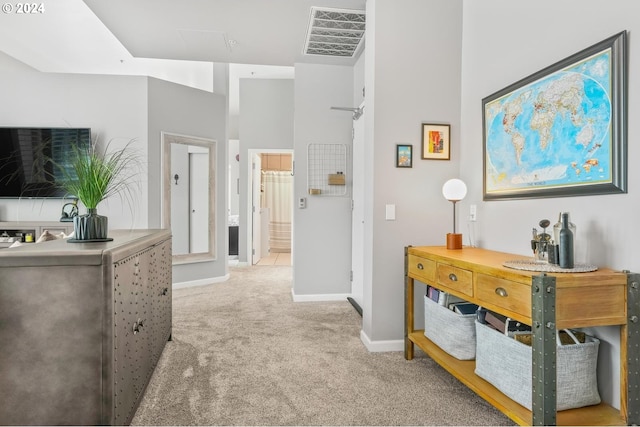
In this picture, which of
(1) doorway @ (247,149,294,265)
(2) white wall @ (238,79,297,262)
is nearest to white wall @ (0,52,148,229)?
(2) white wall @ (238,79,297,262)

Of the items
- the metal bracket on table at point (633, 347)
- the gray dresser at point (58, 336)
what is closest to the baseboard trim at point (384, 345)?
the metal bracket on table at point (633, 347)

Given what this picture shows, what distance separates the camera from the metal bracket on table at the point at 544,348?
1.34 m

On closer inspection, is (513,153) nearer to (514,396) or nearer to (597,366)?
(597,366)

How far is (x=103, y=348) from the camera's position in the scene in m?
1.39

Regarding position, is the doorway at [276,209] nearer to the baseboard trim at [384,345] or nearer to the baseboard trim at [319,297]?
the baseboard trim at [319,297]

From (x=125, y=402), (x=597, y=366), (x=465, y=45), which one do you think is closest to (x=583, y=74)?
(x=465, y=45)

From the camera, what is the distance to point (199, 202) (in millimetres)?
4805

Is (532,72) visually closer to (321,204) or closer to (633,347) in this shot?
(633,347)

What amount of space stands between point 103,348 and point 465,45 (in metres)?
2.97

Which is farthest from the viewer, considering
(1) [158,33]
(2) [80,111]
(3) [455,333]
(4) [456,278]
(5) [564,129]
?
(2) [80,111]

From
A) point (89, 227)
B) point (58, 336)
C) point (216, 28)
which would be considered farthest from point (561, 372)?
point (216, 28)

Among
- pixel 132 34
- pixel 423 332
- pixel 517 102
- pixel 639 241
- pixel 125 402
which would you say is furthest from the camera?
pixel 132 34

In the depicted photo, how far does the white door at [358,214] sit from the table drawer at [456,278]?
1537 mm

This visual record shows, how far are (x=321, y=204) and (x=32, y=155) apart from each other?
349cm
